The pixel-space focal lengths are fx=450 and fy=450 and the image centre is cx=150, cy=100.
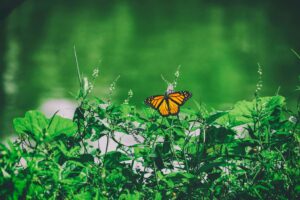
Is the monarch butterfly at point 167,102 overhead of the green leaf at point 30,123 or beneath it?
overhead

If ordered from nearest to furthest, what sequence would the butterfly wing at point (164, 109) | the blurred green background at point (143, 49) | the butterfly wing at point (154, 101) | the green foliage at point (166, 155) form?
the green foliage at point (166, 155) < the butterfly wing at point (164, 109) < the butterfly wing at point (154, 101) < the blurred green background at point (143, 49)

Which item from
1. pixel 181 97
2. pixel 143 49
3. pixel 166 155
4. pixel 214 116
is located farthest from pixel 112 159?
pixel 143 49

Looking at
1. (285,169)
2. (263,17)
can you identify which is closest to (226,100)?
(285,169)

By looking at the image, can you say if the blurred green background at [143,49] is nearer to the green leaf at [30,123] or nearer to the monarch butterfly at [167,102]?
the monarch butterfly at [167,102]

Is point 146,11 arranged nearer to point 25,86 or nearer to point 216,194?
point 25,86

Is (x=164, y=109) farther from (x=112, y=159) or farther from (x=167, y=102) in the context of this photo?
(x=112, y=159)

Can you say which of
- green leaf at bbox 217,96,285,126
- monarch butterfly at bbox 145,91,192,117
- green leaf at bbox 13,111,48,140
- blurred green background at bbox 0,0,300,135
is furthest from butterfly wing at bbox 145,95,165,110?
blurred green background at bbox 0,0,300,135

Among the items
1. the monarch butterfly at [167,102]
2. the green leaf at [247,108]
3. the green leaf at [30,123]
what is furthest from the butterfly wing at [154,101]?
the green leaf at [30,123]
